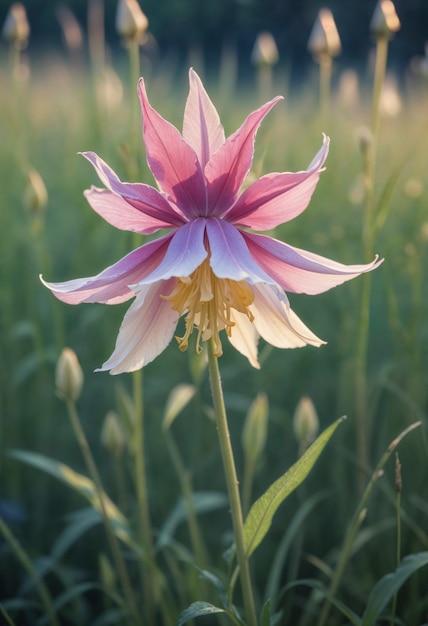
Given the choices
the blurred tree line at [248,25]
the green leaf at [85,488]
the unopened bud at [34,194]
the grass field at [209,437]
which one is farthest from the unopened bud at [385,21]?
the blurred tree line at [248,25]

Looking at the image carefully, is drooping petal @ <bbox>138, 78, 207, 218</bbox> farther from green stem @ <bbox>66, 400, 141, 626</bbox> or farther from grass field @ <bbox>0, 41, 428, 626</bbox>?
green stem @ <bbox>66, 400, 141, 626</bbox>

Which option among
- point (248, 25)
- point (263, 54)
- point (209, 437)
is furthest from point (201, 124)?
point (248, 25)

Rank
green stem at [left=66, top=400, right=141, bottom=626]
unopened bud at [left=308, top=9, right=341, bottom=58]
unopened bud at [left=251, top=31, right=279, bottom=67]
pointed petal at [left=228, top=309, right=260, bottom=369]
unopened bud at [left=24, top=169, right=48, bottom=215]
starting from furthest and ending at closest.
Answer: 1. unopened bud at [left=251, top=31, right=279, bottom=67]
2. unopened bud at [left=308, top=9, right=341, bottom=58]
3. unopened bud at [left=24, top=169, right=48, bottom=215]
4. green stem at [left=66, top=400, right=141, bottom=626]
5. pointed petal at [left=228, top=309, right=260, bottom=369]

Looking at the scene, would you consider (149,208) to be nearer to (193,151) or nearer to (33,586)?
(193,151)

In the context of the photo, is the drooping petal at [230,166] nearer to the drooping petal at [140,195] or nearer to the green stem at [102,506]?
the drooping petal at [140,195]

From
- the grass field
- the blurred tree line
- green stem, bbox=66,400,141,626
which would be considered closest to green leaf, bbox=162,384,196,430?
the grass field

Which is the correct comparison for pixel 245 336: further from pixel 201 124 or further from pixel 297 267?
pixel 201 124
